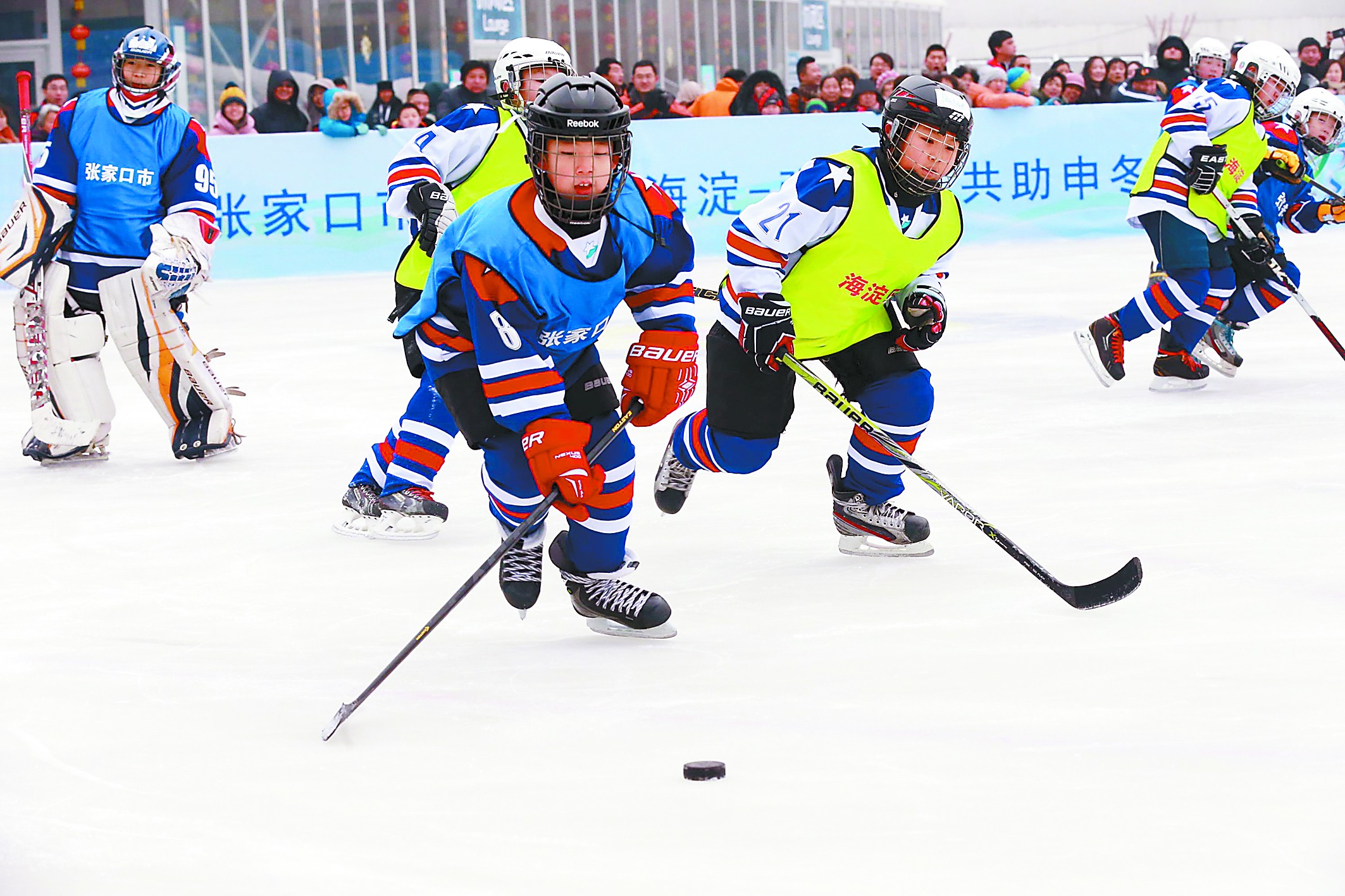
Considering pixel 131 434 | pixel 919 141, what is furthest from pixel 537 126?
pixel 131 434

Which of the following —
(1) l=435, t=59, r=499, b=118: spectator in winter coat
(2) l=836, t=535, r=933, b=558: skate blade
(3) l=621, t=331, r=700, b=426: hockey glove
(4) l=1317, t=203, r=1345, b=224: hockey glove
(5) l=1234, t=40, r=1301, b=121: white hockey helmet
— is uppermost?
(1) l=435, t=59, r=499, b=118: spectator in winter coat

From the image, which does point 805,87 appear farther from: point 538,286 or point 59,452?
point 538,286

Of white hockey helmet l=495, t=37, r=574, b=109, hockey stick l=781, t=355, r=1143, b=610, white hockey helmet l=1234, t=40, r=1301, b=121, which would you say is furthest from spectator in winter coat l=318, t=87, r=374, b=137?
hockey stick l=781, t=355, r=1143, b=610

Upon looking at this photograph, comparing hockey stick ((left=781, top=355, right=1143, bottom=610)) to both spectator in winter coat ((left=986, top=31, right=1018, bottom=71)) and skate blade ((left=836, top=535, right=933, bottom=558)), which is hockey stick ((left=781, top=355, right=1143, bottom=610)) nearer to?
skate blade ((left=836, top=535, right=933, bottom=558))

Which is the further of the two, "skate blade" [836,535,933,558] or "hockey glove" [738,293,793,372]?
"skate blade" [836,535,933,558]

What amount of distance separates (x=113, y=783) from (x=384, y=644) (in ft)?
2.44

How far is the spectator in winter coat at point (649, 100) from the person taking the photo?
10828 mm

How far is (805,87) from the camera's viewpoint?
11.5 m

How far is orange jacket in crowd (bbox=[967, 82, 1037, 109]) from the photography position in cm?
1104

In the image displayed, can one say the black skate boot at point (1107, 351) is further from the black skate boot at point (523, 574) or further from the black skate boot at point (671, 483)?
the black skate boot at point (523, 574)

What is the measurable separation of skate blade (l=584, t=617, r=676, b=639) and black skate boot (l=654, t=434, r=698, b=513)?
2.59 ft

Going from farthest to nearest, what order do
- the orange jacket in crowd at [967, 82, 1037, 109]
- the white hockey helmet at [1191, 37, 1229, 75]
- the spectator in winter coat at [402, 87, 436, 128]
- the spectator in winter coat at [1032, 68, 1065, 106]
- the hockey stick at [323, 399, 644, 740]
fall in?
1. the spectator in winter coat at [1032, 68, 1065, 106]
2. the orange jacket in crowd at [967, 82, 1037, 109]
3. the spectator in winter coat at [402, 87, 436, 128]
4. the white hockey helmet at [1191, 37, 1229, 75]
5. the hockey stick at [323, 399, 644, 740]

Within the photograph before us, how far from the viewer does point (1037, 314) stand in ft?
24.8

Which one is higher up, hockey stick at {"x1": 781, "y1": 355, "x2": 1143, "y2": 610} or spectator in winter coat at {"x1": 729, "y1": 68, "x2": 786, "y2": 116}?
spectator in winter coat at {"x1": 729, "y1": 68, "x2": 786, "y2": 116}
